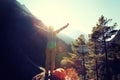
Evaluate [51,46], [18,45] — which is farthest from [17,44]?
[51,46]

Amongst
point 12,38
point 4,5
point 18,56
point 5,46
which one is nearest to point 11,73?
point 18,56

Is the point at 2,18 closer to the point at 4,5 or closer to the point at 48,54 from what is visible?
the point at 4,5

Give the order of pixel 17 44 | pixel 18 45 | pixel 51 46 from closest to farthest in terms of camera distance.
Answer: pixel 51 46 → pixel 18 45 → pixel 17 44

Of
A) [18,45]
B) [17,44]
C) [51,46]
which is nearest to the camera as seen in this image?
[51,46]

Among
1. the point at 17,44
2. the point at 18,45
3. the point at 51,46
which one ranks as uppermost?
the point at 17,44

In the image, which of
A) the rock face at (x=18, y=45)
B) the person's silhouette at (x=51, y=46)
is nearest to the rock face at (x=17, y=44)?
the rock face at (x=18, y=45)

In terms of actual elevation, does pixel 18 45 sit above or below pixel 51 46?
above

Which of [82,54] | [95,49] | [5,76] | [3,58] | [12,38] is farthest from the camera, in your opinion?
[12,38]

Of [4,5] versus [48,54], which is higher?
[4,5]

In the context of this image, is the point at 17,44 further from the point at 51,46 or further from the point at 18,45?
the point at 51,46

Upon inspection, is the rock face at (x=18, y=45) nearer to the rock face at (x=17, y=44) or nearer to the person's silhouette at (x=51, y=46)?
the rock face at (x=17, y=44)

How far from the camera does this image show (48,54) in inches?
541

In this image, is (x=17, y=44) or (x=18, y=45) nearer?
(x=18, y=45)

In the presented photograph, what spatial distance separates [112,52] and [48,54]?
103 ft
